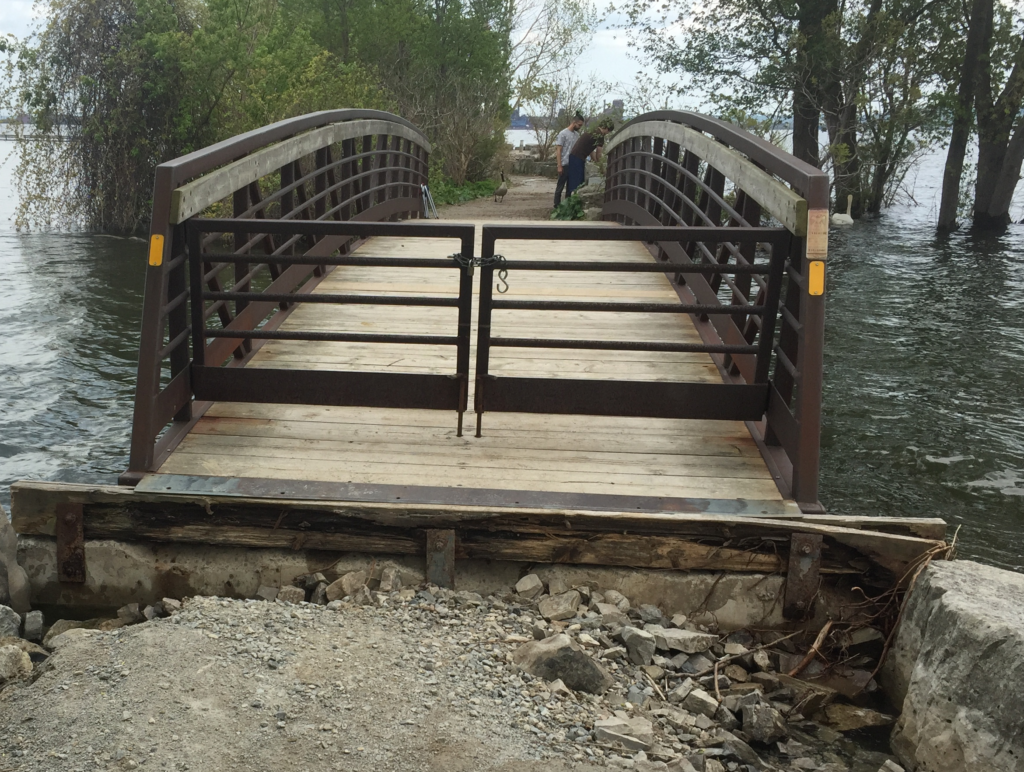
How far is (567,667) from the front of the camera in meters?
3.88

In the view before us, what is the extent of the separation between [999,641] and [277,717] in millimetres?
2564

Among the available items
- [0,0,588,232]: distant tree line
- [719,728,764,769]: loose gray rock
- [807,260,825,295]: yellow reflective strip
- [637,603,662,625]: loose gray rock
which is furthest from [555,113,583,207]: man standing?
[719,728,764,769]: loose gray rock

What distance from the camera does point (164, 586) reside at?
4.79m

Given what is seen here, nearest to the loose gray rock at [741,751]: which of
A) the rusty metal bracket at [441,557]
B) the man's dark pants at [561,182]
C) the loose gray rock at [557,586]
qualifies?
the loose gray rock at [557,586]

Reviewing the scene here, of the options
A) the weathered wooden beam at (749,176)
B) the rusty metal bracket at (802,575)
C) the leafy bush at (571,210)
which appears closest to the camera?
the rusty metal bracket at (802,575)

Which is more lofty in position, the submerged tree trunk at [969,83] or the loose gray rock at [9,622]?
the submerged tree trunk at [969,83]

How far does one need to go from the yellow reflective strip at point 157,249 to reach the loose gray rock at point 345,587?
1.70 metres

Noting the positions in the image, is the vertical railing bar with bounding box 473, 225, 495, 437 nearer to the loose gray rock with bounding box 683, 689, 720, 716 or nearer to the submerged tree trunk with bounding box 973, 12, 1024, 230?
the loose gray rock with bounding box 683, 689, 720, 716

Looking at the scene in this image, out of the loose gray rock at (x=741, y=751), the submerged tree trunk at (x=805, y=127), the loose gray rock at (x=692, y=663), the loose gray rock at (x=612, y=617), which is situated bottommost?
the loose gray rock at (x=741, y=751)

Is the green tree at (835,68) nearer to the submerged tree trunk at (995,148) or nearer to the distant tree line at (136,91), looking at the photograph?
the submerged tree trunk at (995,148)

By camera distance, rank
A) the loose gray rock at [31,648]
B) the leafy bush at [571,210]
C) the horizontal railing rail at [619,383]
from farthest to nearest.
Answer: the leafy bush at [571,210], the horizontal railing rail at [619,383], the loose gray rock at [31,648]

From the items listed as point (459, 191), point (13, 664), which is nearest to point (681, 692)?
point (13, 664)

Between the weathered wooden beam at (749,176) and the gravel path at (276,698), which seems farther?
the weathered wooden beam at (749,176)

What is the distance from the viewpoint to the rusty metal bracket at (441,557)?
4605 mm
